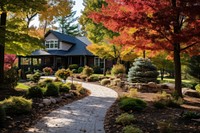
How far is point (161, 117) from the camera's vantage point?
27.5 feet

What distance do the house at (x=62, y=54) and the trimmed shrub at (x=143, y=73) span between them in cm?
1704

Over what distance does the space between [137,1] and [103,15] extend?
1620mm

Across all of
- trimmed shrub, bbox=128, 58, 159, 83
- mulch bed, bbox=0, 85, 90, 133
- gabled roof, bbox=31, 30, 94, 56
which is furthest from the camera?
gabled roof, bbox=31, 30, 94, 56

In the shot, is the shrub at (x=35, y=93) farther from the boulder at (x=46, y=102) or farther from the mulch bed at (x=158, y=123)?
the mulch bed at (x=158, y=123)

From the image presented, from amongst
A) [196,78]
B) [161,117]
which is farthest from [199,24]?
[196,78]

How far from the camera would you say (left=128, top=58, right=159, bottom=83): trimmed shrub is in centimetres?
1738

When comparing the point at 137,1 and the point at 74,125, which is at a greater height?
the point at 137,1

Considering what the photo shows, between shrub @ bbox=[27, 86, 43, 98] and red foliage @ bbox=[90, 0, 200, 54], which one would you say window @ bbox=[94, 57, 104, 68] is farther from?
shrub @ bbox=[27, 86, 43, 98]

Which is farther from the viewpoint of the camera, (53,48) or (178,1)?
(53,48)

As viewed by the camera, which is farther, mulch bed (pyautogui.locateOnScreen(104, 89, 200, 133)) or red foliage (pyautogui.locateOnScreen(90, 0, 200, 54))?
red foliage (pyautogui.locateOnScreen(90, 0, 200, 54))

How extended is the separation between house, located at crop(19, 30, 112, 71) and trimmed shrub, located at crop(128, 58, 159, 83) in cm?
1704

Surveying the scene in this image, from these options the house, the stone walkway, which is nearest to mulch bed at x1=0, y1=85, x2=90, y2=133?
the stone walkway

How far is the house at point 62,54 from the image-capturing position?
35250mm

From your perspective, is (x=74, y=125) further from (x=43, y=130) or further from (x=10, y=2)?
(x=10, y=2)
